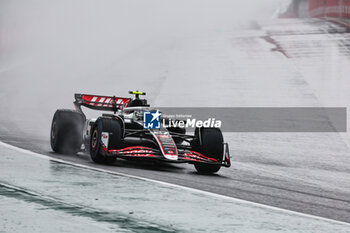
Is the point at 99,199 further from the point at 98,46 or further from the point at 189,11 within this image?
the point at 189,11

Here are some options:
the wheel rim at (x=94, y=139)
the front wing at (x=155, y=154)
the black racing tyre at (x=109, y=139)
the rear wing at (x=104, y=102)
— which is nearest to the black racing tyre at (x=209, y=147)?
the front wing at (x=155, y=154)

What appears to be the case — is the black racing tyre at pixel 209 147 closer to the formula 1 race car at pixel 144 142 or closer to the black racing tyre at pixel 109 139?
the formula 1 race car at pixel 144 142

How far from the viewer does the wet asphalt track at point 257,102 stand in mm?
9352

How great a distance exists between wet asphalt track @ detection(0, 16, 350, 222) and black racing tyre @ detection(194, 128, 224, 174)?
0.82ft

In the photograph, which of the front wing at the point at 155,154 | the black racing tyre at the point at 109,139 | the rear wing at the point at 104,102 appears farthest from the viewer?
the rear wing at the point at 104,102

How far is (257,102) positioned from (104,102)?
8.80 meters

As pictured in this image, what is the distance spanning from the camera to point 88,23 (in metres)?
50.8

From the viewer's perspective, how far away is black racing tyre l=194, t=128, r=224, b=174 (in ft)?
36.8

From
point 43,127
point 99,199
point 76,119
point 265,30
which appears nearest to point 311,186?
point 99,199

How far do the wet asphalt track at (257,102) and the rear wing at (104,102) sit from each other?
1.18 meters

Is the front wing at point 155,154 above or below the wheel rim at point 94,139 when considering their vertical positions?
below

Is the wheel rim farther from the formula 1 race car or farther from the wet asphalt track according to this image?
the wet asphalt track

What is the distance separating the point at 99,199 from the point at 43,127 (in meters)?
12.9

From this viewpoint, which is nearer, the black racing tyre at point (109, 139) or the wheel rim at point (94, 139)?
the black racing tyre at point (109, 139)
